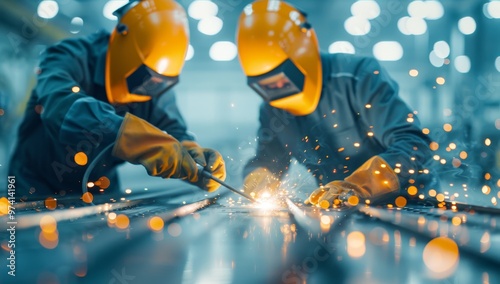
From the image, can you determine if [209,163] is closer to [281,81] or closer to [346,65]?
[281,81]

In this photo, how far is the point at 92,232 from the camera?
51.0 inches

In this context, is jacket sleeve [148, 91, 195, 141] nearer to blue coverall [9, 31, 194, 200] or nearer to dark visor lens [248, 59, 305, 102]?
blue coverall [9, 31, 194, 200]

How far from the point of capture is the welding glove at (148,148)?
1985 mm

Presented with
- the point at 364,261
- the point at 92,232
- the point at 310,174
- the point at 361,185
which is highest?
the point at 364,261

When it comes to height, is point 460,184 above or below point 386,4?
below

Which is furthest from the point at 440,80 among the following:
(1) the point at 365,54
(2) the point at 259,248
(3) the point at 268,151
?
(2) the point at 259,248

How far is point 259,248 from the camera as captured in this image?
1.08 meters

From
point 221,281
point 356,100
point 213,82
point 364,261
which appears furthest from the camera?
point 213,82

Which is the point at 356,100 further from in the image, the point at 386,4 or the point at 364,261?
the point at 386,4

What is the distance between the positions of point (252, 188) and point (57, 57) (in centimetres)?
111

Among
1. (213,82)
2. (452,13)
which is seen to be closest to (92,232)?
(452,13)

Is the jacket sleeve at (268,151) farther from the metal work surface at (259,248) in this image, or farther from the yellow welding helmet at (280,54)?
the metal work surface at (259,248)

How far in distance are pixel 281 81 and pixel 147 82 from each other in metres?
0.62

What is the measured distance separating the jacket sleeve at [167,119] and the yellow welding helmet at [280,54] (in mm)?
553
